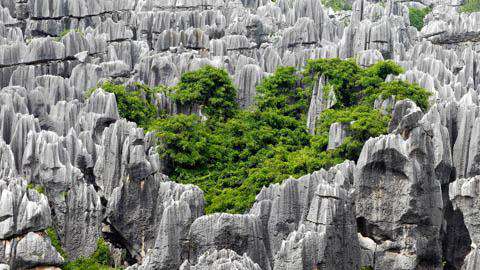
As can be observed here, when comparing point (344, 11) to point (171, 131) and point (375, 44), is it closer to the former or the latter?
point (375, 44)

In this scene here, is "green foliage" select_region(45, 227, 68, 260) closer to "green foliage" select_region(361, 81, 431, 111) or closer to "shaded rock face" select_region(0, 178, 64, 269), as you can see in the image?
"shaded rock face" select_region(0, 178, 64, 269)

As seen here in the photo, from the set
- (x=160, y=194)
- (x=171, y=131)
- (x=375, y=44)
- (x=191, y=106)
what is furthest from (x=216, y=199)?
(x=375, y=44)

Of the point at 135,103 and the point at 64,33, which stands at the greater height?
the point at 64,33

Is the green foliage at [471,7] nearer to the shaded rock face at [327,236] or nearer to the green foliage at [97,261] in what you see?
the green foliage at [97,261]

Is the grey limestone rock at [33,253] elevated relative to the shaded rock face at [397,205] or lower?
lower

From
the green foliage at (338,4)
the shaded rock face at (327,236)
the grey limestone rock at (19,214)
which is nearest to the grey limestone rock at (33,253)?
the grey limestone rock at (19,214)

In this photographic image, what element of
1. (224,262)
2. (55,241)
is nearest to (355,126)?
(55,241)

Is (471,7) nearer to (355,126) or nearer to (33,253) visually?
(355,126)
